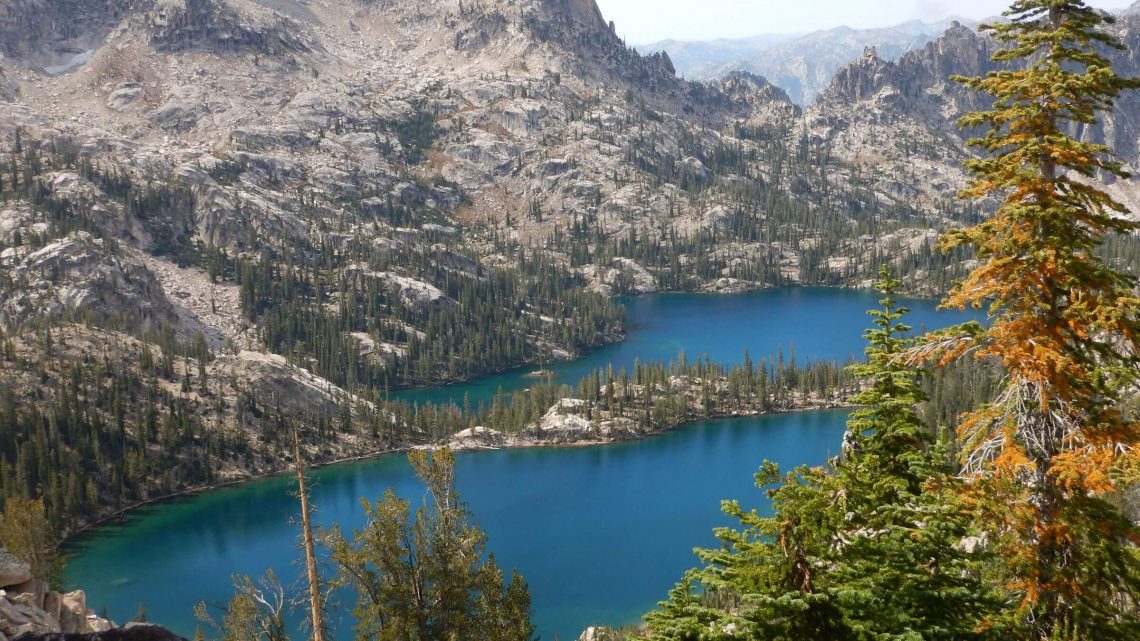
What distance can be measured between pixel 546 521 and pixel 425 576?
240 feet

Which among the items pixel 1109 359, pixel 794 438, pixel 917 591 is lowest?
pixel 794 438

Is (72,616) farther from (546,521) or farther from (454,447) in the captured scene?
(454,447)

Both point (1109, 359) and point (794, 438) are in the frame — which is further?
point (794, 438)

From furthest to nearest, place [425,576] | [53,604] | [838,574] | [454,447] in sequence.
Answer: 1. [454,447]
2. [425,576]
3. [53,604]
4. [838,574]

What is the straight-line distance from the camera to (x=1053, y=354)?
13898 mm

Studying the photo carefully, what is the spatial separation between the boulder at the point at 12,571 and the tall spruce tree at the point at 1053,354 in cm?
2594

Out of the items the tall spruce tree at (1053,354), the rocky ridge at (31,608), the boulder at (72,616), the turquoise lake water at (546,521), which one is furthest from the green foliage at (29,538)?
the tall spruce tree at (1053,354)

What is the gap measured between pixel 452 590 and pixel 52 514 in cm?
9190

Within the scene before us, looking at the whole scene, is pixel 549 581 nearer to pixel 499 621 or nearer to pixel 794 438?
pixel 499 621

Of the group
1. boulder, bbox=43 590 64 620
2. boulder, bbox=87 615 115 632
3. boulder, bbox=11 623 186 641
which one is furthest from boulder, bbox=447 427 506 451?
boulder, bbox=11 623 186 641

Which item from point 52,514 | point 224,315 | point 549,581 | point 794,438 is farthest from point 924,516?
point 224,315

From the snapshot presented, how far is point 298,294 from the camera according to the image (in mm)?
199500

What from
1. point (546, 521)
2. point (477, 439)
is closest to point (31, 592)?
point (546, 521)

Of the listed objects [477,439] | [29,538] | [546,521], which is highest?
[29,538]
